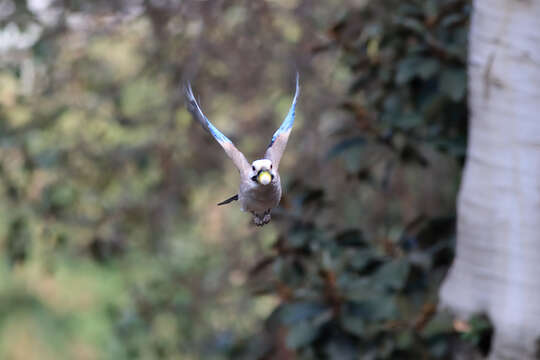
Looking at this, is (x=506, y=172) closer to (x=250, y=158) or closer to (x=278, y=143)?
(x=278, y=143)

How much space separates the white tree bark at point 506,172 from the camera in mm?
2596

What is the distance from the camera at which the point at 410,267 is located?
3.12m

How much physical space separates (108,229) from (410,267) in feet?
6.80

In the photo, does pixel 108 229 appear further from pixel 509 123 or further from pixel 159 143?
pixel 509 123

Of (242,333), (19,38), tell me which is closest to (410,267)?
(242,333)

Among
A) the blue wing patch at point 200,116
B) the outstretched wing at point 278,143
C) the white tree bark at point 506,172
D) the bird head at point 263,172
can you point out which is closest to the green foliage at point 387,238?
the white tree bark at point 506,172

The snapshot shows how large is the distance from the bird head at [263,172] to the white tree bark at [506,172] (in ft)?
4.80

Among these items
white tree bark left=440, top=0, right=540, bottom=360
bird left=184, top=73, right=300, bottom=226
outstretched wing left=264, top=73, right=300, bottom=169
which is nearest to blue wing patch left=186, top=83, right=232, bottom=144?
bird left=184, top=73, right=300, bottom=226

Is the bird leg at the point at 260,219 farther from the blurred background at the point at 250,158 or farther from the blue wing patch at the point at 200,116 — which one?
the blurred background at the point at 250,158

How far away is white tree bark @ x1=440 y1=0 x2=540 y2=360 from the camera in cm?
260

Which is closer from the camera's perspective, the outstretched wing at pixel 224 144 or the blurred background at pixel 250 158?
the outstretched wing at pixel 224 144

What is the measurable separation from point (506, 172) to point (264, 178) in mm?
1547

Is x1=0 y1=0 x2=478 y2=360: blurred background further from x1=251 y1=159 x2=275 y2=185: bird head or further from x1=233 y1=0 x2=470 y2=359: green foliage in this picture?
x1=251 y1=159 x2=275 y2=185: bird head

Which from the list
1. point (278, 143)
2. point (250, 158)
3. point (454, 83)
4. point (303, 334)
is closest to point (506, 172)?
point (454, 83)
